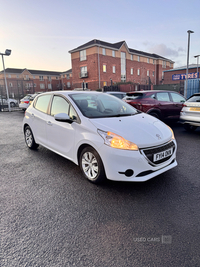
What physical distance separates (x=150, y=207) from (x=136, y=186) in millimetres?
641

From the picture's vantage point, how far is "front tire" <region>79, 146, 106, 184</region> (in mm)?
3197

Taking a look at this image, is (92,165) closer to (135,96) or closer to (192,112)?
(192,112)

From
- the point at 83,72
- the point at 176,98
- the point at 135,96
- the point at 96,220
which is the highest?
the point at 83,72

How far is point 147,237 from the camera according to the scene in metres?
2.22

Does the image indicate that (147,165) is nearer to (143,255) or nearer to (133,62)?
(143,255)

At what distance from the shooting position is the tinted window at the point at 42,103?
4.70 metres

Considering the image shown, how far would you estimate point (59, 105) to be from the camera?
167 inches

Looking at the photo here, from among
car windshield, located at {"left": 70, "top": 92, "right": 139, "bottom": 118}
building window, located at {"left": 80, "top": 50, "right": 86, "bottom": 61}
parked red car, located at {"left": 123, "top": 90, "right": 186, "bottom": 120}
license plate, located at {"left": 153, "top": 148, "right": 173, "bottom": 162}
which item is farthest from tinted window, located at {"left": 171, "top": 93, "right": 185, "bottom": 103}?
building window, located at {"left": 80, "top": 50, "right": 86, "bottom": 61}

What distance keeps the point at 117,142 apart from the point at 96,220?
117 centimetres

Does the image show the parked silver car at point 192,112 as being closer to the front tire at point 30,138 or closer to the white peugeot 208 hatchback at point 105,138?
the white peugeot 208 hatchback at point 105,138

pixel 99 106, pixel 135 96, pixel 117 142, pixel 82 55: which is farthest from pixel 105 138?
pixel 82 55

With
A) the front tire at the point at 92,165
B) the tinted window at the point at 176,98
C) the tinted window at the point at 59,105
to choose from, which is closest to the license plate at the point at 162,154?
the front tire at the point at 92,165

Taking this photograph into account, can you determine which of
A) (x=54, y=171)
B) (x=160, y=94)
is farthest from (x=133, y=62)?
(x=54, y=171)

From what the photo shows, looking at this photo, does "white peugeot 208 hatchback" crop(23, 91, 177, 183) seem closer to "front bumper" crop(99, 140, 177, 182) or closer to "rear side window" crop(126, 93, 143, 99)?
"front bumper" crop(99, 140, 177, 182)
